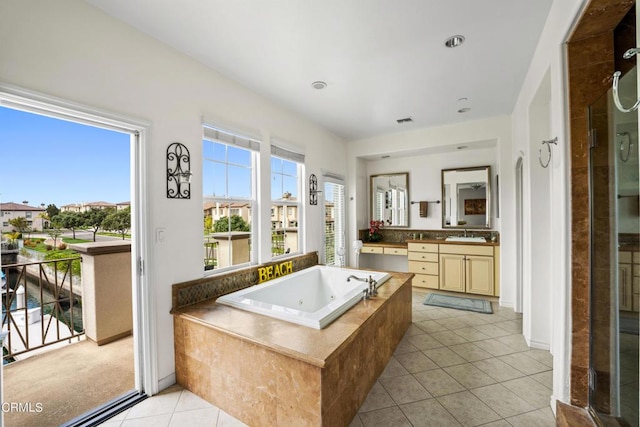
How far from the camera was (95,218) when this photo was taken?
298 centimetres

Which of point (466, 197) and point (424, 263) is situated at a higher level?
point (466, 197)

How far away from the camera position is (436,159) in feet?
15.9

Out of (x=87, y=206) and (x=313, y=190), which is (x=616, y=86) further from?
(x=87, y=206)

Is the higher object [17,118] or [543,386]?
[17,118]

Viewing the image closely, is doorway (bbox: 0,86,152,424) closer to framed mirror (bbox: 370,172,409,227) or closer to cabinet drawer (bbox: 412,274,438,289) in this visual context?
cabinet drawer (bbox: 412,274,438,289)

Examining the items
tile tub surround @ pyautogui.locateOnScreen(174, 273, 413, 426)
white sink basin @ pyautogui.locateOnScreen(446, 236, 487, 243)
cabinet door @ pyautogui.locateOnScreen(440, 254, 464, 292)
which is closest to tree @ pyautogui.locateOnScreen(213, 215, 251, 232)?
tile tub surround @ pyautogui.locateOnScreen(174, 273, 413, 426)

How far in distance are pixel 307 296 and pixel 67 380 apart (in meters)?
2.15

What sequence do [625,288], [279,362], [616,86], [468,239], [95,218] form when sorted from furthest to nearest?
[468,239], [95,218], [279,362], [625,288], [616,86]

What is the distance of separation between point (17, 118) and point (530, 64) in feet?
13.9

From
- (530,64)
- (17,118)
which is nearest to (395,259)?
(530,64)

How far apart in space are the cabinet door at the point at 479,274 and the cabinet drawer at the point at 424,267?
0.47 meters

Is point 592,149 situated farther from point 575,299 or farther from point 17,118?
point 17,118

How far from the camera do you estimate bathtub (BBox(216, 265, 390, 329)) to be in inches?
76.9

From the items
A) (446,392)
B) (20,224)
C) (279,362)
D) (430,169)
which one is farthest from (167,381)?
(430,169)
